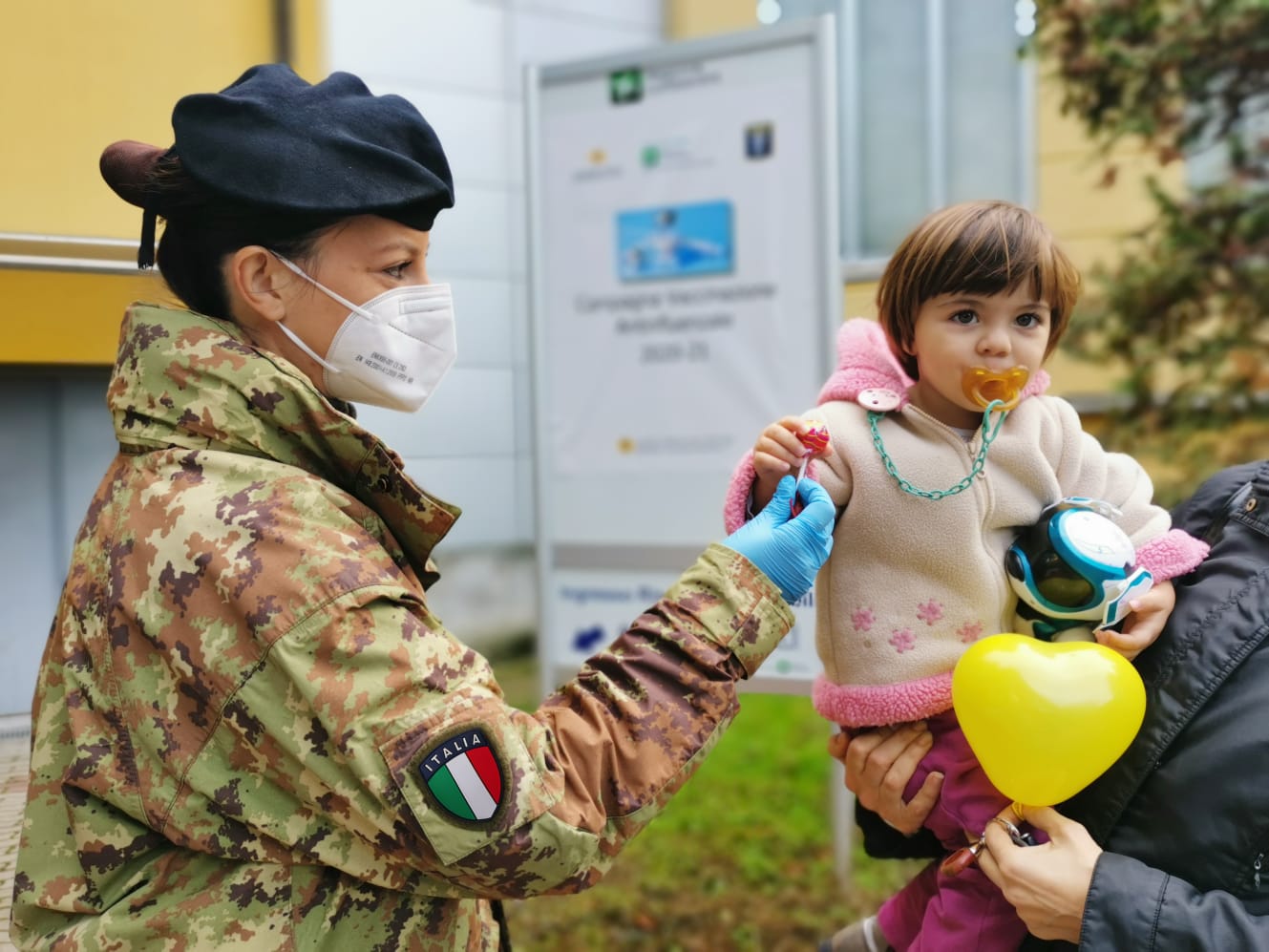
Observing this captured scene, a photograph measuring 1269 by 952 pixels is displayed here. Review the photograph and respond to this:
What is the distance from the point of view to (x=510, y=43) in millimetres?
6125

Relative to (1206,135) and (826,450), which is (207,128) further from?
(1206,135)

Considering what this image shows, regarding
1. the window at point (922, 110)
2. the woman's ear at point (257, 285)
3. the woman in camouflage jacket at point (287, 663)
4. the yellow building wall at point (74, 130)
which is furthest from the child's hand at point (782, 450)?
the window at point (922, 110)

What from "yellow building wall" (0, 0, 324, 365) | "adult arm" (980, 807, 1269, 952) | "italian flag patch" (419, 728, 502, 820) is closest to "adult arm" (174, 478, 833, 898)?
"italian flag patch" (419, 728, 502, 820)

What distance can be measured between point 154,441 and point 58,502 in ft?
3.48

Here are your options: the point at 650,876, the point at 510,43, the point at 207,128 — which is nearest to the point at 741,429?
the point at 650,876

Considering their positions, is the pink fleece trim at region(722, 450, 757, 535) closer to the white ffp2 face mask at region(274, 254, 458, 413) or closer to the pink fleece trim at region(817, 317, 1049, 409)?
→ the pink fleece trim at region(817, 317, 1049, 409)

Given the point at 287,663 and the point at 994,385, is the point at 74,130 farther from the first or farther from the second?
the point at 994,385

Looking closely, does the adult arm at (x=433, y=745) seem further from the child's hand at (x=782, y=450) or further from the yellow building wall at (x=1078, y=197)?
the yellow building wall at (x=1078, y=197)

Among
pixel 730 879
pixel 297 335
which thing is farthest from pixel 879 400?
pixel 730 879

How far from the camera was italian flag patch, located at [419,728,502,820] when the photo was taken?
4.23 feet

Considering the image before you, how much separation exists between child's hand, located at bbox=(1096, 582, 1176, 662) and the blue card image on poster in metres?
2.31

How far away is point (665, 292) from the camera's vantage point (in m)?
3.88

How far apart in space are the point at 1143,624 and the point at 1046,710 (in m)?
0.22

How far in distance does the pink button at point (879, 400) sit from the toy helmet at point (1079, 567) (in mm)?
264
